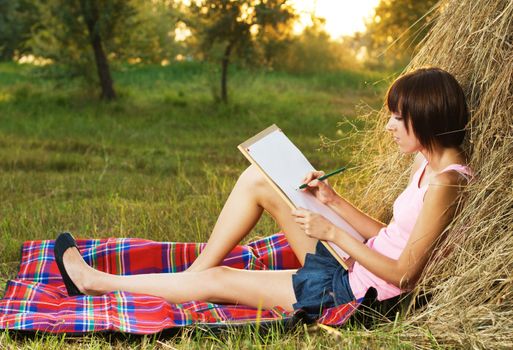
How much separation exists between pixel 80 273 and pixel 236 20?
26.6 ft

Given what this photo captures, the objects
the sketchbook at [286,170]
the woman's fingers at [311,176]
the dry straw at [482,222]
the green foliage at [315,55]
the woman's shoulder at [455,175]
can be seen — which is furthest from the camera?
the green foliage at [315,55]

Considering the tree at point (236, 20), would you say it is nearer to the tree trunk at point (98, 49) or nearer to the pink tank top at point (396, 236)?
the tree trunk at point (98, 49)

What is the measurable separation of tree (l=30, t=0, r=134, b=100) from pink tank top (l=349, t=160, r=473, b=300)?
8.82m

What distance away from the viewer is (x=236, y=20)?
452 inches

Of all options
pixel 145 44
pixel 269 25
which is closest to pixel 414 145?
pixel 269 25

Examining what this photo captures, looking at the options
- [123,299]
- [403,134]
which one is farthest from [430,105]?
[123,299]

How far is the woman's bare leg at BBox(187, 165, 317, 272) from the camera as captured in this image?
366 cm

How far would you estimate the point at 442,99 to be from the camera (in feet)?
10.4

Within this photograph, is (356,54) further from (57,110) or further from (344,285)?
(344,285)

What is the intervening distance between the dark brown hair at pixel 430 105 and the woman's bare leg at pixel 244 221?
752mm

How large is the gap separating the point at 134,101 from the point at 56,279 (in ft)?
27.3

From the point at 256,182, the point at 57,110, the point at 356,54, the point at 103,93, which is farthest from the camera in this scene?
the point at 356,54

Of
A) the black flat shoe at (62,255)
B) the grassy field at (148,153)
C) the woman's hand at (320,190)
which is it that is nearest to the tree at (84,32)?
the grassy field at (148,153)

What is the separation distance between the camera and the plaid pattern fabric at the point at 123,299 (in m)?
3.30
